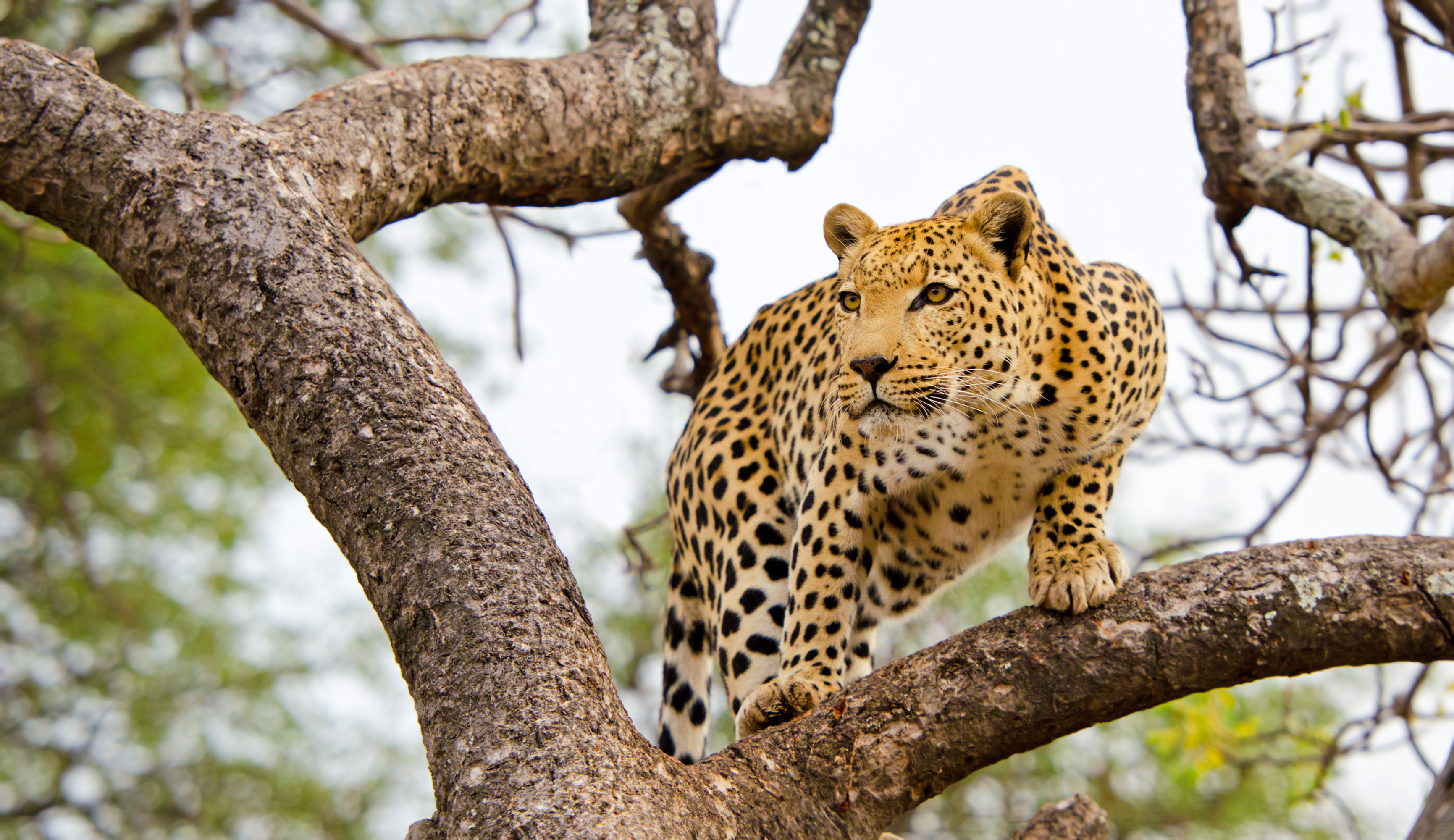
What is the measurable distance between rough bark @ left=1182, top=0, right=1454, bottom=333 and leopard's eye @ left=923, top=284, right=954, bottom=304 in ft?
6.15

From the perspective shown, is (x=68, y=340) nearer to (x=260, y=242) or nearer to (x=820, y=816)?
(x=260, y=242)

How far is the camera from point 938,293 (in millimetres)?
4156

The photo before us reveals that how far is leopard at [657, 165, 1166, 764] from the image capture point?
162 inches

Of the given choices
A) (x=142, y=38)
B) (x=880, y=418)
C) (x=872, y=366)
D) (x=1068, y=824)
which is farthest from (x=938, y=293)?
(x=142, y=38)

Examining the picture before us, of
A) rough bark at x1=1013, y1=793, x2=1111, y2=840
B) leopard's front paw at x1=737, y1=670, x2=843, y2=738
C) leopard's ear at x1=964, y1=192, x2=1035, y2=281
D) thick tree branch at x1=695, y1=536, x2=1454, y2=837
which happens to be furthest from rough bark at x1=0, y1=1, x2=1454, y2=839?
leopard's ear at x1=964, y1=192, x2=1035, y2=281

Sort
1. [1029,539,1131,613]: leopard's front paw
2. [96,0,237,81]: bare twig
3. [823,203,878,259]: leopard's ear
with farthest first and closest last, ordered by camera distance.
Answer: [96,0,237,81]: bare twig < [823,203,878,259]: leopard's ear < [1029,539,1131,613]: leopard's front paw

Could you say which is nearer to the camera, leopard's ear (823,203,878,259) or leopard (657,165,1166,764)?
leopard (657,165,1166,764)

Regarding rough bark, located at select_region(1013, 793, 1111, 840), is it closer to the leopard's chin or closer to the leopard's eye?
the leopard's chin

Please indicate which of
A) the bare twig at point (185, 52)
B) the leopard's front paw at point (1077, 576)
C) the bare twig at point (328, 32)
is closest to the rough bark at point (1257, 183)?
the leopard's front paw at point (1077, 576)

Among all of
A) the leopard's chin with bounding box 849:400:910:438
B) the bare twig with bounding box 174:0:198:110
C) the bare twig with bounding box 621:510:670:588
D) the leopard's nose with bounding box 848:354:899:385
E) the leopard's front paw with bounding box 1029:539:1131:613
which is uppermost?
the bare twig with bounding box 174:0:198:110

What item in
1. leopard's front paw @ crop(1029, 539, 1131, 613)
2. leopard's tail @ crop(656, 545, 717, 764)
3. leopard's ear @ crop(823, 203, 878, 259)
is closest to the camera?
leopard's front paw @ crop(1029, 539, 1131, 613)

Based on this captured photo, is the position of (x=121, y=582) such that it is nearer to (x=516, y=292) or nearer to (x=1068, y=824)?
(x=516, y=292)

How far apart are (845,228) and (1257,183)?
6.62 feet

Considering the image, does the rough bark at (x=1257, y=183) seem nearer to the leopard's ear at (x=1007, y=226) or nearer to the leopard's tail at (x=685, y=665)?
the leopard's ear at (x=1007, y=226)
